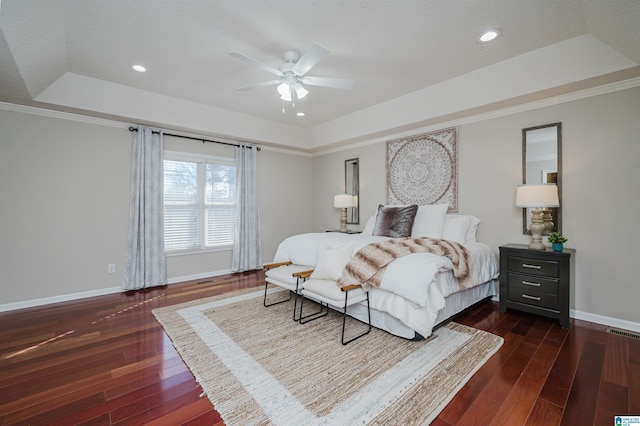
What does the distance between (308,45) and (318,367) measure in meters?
2.94

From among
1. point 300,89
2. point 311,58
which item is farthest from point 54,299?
point 311,58

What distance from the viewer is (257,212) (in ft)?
17.4

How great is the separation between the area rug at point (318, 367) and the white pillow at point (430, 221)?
1267 millimetres

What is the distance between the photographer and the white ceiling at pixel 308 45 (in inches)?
86.8

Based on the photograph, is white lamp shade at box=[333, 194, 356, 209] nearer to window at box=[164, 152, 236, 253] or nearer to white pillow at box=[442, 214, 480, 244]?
white pillow at box=[442, 214, 480, 244]

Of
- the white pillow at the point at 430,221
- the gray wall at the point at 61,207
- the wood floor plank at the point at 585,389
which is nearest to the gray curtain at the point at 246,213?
the gray wall at the point at 61,207

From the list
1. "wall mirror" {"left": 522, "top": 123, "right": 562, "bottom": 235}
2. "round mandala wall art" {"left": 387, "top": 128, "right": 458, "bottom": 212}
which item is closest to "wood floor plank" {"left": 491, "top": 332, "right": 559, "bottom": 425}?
"wall mirror" {"left": 522, "top": 123, "right": 562, "bottom": 235}

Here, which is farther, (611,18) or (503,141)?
(503,141)

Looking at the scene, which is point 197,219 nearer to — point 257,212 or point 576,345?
point 257,212

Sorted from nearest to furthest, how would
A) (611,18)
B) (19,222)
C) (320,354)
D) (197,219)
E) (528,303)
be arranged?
1. (611,18)
2. (320,354)
3. (528,303)
4. (19,222)
5. (197,219)

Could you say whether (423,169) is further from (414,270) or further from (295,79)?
(295,79)

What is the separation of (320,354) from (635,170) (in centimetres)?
346

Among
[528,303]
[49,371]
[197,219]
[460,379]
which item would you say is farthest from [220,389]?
[197,219]

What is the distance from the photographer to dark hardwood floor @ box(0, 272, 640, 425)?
160 centimetres
